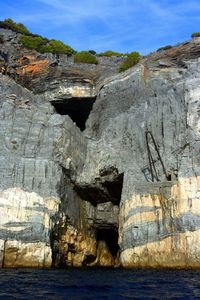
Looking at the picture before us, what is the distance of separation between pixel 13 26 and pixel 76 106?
26.8m

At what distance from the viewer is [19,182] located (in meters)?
36.6

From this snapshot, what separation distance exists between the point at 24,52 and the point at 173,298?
157 feet

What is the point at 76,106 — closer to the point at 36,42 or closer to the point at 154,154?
the point at 154,154

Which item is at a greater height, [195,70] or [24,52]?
[24,52]

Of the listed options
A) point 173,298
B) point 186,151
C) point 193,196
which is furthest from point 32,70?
point 173,298

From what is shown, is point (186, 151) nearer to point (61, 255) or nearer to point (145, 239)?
point (145, 239)

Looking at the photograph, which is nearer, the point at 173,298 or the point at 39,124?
the point at 173,298

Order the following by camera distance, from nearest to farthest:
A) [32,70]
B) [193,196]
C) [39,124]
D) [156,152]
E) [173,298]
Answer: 1. [173,298]
2. [193,196]
3. [156,152]
4. [39,124]
5. [32,70]

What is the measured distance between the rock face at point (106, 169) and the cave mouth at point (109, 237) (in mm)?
119

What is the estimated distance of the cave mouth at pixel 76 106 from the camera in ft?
170

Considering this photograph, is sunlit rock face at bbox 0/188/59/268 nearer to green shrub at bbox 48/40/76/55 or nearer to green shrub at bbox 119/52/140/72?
green shrub at bbox 119/52/140/72

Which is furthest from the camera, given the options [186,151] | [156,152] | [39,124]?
[39,124]

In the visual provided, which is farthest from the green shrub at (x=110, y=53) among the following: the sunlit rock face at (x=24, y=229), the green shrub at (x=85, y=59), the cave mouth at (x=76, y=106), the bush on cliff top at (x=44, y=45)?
the sunlit rock face at (x=24, y=229)

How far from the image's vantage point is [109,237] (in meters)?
47.4
